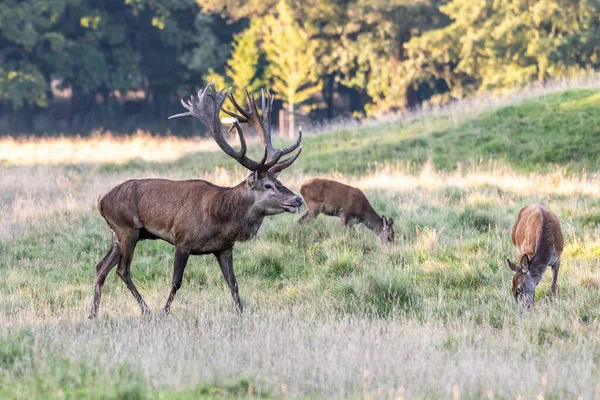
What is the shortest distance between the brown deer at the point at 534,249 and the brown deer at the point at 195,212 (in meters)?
2.19

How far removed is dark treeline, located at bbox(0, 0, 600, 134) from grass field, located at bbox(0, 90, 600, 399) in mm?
21366

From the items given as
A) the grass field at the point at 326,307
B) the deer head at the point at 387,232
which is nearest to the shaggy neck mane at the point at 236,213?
the grass field at the point at 326,307

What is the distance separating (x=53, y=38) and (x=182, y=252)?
3945cm

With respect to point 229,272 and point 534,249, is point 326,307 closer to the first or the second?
point 229,272

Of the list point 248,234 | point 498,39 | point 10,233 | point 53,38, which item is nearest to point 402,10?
point 498,39

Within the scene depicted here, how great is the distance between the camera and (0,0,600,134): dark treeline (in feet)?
129

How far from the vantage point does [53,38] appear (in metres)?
45.6

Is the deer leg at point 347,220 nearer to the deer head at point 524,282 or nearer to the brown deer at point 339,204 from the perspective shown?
the brown deer at point 339,204

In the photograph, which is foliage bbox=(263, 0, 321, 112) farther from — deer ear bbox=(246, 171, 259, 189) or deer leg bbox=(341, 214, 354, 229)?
deer ear bbox=(246, 171, 259, 189)

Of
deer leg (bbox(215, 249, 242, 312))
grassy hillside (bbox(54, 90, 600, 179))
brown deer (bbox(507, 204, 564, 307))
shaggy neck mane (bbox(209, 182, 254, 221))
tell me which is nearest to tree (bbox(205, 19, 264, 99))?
grassy hillside (bbox(54, 90, 600, 179))

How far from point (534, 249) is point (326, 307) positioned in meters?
2.13

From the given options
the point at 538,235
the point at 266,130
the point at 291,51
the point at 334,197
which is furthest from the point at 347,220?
the point at 291,51

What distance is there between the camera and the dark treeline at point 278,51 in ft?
129

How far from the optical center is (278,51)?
4222cm
